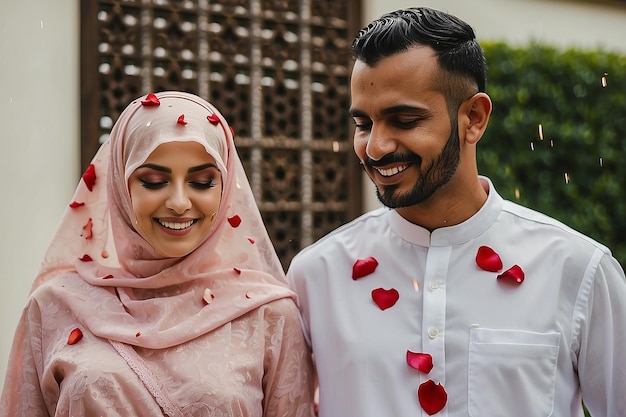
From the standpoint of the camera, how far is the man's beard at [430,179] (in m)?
2.51

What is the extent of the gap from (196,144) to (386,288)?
0.72m

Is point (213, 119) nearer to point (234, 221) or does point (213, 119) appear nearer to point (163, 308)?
point (234, 221)

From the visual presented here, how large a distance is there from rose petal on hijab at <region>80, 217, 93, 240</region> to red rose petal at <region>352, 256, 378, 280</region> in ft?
2.86

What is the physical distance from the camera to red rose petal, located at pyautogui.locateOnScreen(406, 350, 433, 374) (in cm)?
244

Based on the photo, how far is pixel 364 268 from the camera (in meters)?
2.71

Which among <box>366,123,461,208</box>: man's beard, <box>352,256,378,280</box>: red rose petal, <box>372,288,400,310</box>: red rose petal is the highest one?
<box>366,123,461,208</box>: man's beard

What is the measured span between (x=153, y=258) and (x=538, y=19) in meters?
5.08

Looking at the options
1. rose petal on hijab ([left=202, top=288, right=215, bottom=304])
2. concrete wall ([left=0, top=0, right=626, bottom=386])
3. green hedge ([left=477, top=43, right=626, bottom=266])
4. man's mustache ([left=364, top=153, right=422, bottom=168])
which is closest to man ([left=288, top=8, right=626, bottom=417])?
man's mustache ([left=364, top=153, right=422, bottom=168])

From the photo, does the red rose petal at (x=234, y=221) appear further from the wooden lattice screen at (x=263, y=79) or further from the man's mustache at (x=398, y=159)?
the wooden lattice screen at (x=263, y=79)

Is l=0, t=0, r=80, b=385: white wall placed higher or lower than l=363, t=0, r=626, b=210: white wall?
lower

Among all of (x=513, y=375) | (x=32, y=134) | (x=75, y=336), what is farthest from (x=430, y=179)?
(x=32, y=134)

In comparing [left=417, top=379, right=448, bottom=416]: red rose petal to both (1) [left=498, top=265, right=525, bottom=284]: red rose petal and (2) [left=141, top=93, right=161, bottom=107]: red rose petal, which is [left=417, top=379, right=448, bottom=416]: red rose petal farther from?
(2) [left=141, top=93, right=161, bottom=107]: red rose petal

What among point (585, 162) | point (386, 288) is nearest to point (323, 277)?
point (386, 288)

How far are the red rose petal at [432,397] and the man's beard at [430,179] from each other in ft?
1.71
